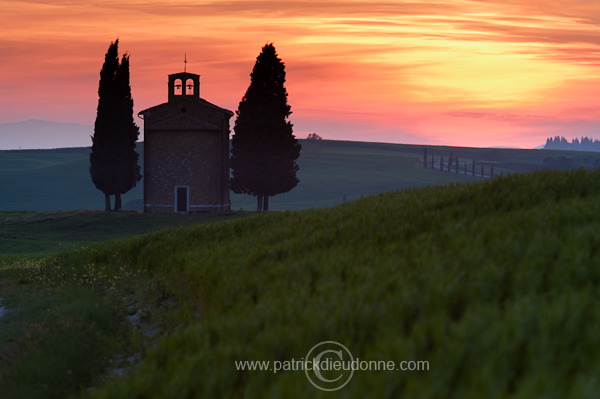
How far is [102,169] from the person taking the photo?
54.2 meters

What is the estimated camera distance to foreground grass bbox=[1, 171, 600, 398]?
233 inches

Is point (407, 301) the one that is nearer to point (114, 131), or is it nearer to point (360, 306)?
point (360, 306)

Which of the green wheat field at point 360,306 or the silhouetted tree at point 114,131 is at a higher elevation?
the silhouetted tree at point 114,131

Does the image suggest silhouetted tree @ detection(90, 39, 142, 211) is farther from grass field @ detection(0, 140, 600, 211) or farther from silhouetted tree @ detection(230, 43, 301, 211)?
grass field @ detection(0, 140, 600, 211)

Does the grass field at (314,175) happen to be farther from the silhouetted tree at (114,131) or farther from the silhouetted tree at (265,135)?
the silhouetted tree at (114,131)

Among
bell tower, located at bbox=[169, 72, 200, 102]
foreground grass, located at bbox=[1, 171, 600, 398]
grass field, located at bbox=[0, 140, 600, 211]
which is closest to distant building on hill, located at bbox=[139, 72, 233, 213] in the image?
bell tower, located at bbox=[169, 72, 200, 102]

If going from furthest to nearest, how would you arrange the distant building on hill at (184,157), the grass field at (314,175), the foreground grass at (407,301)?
the grass field at (314,175)
the distant building on hill at (184,157)
the foreground grass at (407,301)

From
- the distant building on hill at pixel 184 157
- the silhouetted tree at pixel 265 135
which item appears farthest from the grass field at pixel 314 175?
the distant building on hill at pixel 184 157

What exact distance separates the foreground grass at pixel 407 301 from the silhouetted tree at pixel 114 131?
40037 mm

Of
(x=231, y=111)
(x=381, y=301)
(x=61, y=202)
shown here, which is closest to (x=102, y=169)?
(x=231, y=111)

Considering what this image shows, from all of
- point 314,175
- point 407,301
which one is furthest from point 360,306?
point 314,175

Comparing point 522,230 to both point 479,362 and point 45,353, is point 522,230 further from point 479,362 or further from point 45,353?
point 45,353

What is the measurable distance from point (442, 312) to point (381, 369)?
129cm

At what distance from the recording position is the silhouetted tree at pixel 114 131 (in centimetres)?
5353
